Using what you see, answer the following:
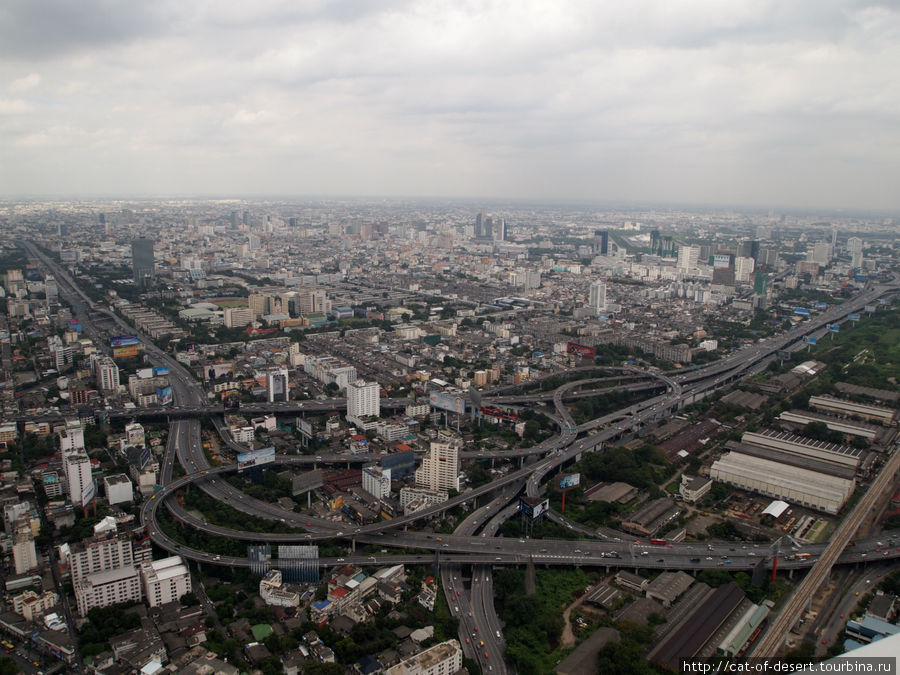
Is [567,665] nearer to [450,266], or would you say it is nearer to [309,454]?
[309,454]

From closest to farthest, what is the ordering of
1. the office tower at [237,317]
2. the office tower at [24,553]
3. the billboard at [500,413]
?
the office tower at [24,553], the billboard at [500,413], the office tower at [237,317]

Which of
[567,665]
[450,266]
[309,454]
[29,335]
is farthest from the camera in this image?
[450,266]

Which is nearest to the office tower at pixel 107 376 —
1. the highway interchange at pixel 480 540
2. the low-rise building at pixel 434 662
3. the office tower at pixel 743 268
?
the highway interchange at pixel 480 540

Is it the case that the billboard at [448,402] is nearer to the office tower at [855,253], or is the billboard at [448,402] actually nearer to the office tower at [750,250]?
the office tower at [750,250]

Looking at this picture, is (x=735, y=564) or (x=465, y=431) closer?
(x=735, y=564)

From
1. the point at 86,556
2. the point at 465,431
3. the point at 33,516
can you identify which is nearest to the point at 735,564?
the point at 465,431

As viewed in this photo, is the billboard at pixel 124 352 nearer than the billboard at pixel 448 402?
No

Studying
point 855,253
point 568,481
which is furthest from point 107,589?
point 855,253
